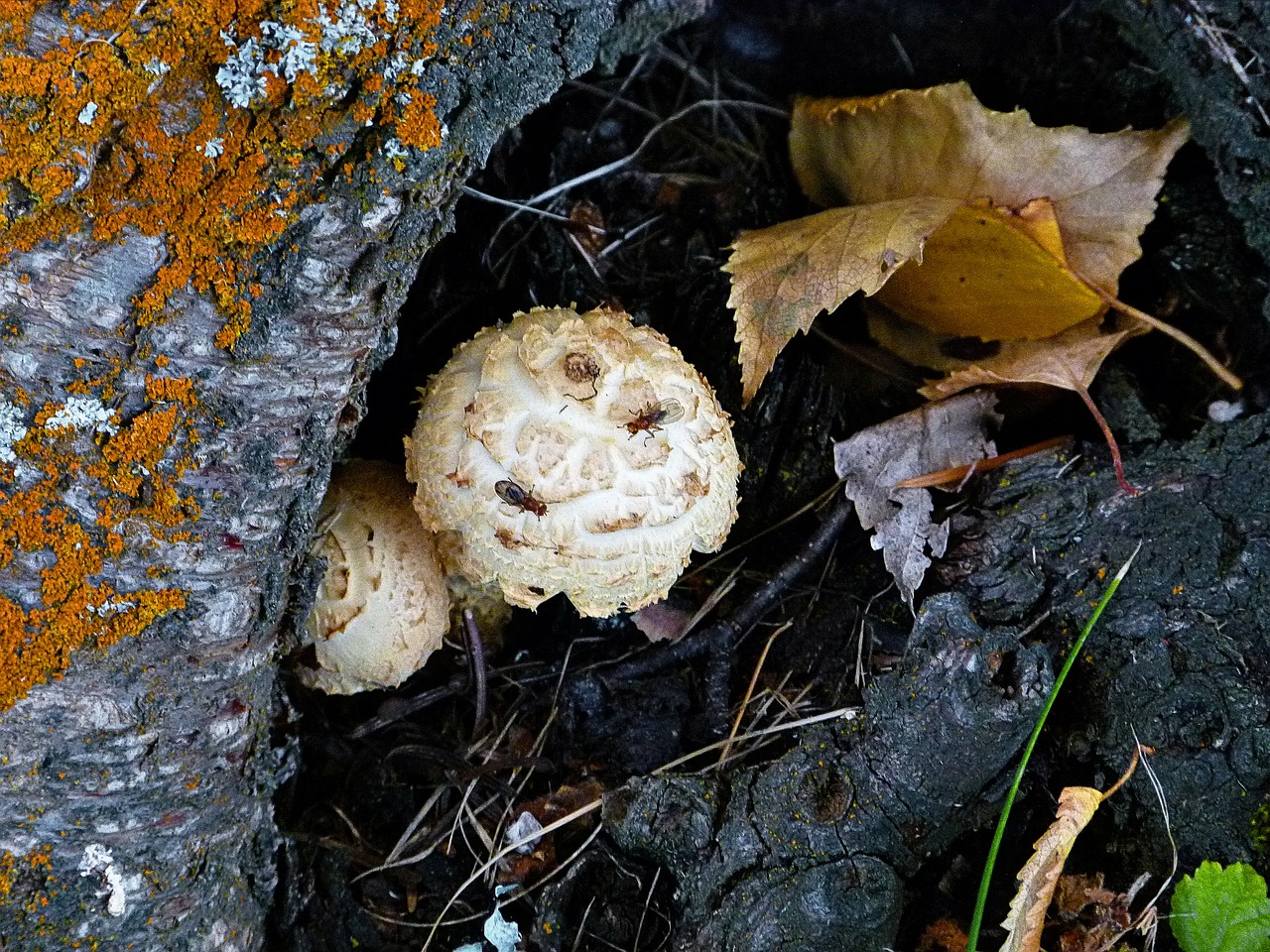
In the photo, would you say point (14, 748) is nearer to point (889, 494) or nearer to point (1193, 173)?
point (889, 494)

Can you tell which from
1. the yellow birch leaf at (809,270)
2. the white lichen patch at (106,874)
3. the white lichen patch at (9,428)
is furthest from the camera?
the yellow birch leaf at (809,270)

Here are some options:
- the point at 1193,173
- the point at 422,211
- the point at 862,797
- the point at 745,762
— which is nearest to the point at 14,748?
the point at 422,211

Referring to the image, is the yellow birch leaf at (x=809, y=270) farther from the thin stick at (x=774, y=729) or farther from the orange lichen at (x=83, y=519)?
the orange lichen at (x=83, y=519)

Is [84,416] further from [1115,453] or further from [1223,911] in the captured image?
[1223,911]

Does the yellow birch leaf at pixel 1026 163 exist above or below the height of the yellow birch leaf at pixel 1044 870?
above

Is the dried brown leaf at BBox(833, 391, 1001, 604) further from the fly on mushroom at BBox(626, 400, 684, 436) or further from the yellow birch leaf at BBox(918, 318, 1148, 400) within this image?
the fly on mushroom at BBox(626, 400, 684, 436)

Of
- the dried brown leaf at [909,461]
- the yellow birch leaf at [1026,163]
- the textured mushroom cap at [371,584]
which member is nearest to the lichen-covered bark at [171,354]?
the textured mushroom cap at [371,584]

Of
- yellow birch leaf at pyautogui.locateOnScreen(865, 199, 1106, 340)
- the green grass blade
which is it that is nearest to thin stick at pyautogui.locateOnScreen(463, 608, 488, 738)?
the green grass blade
